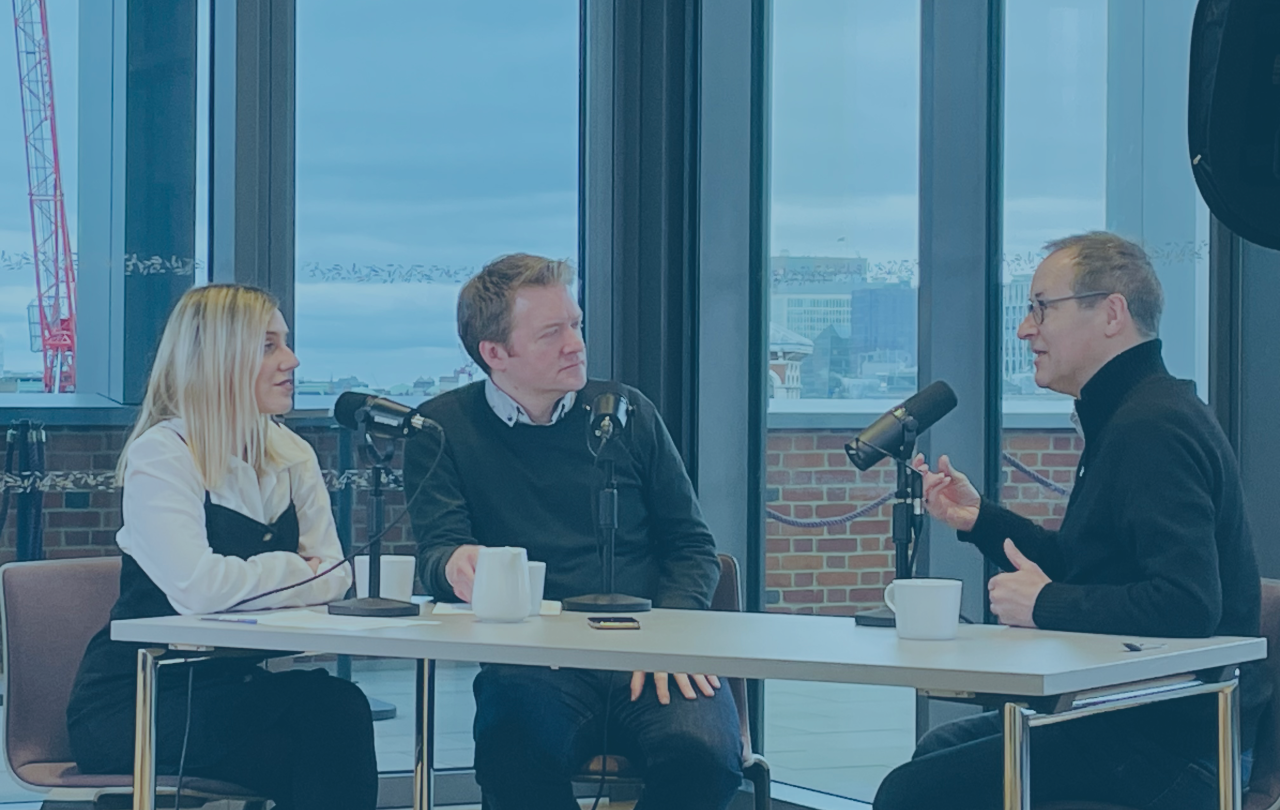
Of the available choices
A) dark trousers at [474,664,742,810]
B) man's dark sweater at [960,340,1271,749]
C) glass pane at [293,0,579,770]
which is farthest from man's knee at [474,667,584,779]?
glass pane at [293,0,579,770]

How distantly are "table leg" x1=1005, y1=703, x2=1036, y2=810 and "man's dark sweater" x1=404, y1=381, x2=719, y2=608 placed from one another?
100 centimetres

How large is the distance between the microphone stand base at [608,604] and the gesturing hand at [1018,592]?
24.4 inches

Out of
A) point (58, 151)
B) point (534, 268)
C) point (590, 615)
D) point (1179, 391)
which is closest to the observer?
point (1179, 391)

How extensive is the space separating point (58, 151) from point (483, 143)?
1.13 meters

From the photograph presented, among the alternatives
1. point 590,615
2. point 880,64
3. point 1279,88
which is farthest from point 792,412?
point 1279,88

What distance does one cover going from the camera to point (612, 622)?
8.32 ft

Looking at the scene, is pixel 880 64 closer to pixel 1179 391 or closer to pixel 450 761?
pixel 1179 391

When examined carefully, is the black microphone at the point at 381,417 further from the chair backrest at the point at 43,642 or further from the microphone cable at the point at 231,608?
the chair backrest at the point at 43,642

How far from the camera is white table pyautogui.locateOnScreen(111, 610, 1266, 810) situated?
204cm

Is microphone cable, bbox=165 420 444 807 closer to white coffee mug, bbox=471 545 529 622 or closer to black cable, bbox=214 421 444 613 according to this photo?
black cable, bbox=214 421 444 613

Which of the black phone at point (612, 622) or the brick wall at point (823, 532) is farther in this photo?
the brick wall at point (823, 532)

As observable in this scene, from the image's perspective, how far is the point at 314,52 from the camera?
13.8 feet

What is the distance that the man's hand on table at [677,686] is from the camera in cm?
274

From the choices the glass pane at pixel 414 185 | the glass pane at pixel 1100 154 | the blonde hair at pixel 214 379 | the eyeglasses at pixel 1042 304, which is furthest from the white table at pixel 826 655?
the glass pane at pixel 414 185
